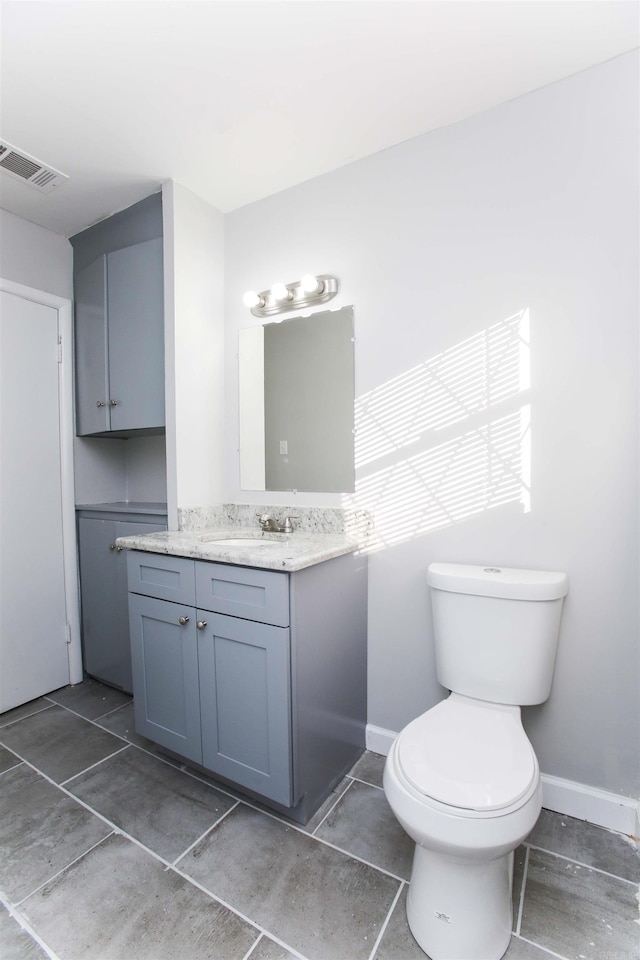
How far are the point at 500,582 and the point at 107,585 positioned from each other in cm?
195

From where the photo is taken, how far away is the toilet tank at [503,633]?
1394mm

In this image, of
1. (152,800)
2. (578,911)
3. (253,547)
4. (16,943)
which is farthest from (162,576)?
(578,911)

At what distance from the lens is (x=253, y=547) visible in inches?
69.0

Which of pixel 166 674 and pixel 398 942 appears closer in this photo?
pixel 398 942

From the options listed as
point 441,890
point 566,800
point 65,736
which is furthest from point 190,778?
point 566,800

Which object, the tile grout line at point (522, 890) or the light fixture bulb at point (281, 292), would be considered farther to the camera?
the light fixture bulb at point (281, 292)

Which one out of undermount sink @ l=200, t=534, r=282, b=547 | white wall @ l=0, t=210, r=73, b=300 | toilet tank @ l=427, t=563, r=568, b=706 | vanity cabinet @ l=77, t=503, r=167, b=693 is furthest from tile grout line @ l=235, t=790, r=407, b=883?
white wall @ l=0, t=210, r=73, b=300

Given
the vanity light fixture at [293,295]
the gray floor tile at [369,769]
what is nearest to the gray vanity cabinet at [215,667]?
the gray floor tile at [369,769]

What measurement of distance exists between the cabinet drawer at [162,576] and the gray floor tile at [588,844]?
1380 mm

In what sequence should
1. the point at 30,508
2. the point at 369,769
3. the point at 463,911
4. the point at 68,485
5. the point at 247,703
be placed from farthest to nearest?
the point at 68,485
the point at 30,508
the point at 369,769
the point at 247,703
the point at 463,911

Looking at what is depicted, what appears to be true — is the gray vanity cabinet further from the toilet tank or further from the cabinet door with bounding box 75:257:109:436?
the cabinet door with bounding box 75:257:109:436

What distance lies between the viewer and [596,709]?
1470 millimetres

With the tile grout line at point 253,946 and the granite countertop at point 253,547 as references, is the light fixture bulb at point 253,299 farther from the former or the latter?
the tile grout line at point 253,946

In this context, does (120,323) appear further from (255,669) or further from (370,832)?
(370,832)
